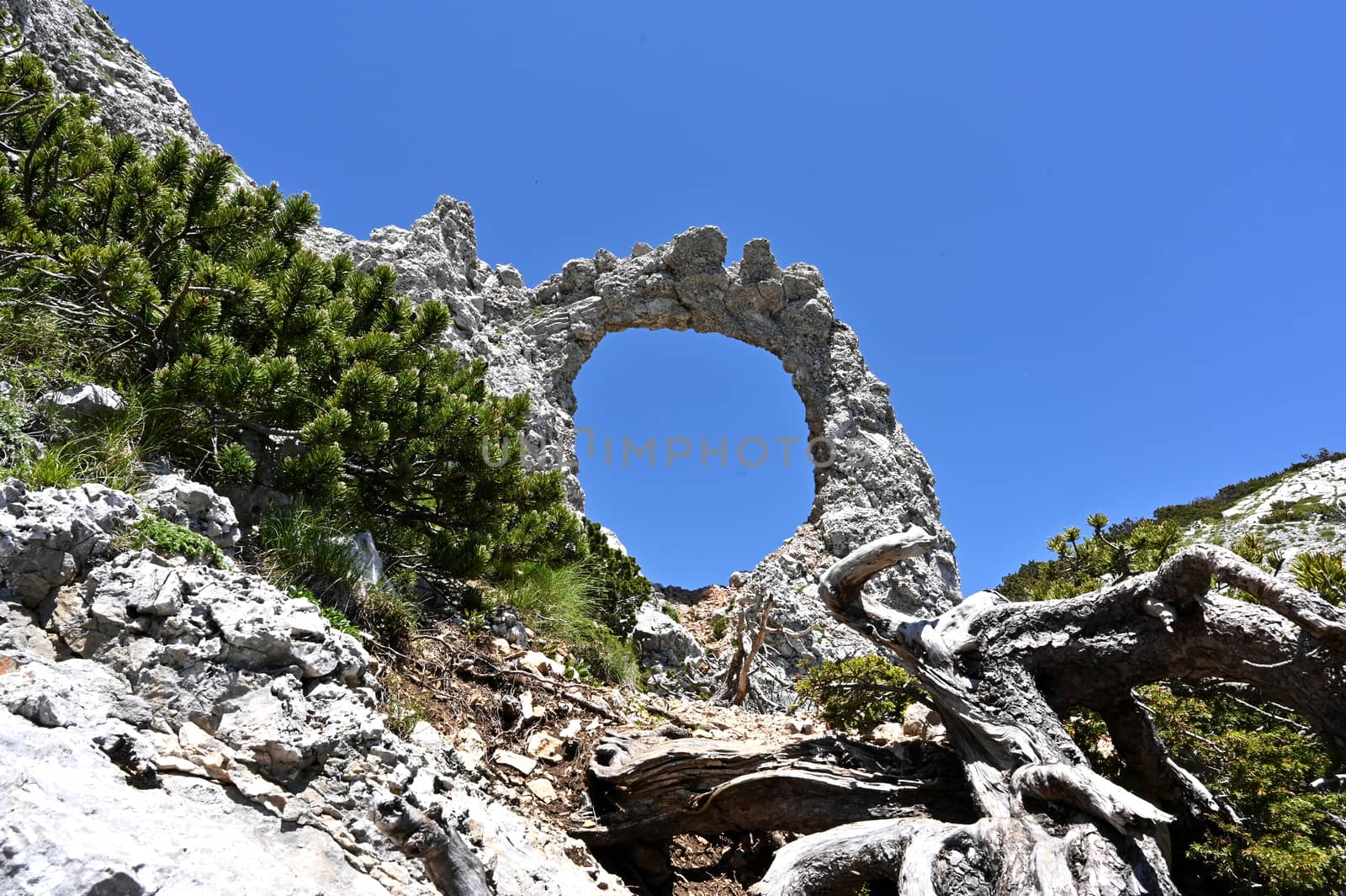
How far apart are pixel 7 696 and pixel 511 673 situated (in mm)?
3908

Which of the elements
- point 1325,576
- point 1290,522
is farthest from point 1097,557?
point 1290,522

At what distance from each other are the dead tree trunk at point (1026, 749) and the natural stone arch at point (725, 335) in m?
8.13

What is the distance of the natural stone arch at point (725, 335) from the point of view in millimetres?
14578

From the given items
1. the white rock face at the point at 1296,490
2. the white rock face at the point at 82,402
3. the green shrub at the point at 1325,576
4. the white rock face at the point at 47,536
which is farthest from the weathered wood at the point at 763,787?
the white rock face at the point at 1296,490

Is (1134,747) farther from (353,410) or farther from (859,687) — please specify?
(353,410)

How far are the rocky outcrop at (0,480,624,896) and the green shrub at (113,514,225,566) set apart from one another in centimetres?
8

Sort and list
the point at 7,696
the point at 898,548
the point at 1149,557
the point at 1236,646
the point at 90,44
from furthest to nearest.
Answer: the point at 90,44 → the point at 1149,557 → the point at 898,548 → the point at 1236,646 → the point at 7,696

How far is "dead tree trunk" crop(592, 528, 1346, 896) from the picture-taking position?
3.94 meters

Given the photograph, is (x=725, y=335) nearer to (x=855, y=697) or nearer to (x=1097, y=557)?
(x=1097, y=557)

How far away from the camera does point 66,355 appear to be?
6070mm

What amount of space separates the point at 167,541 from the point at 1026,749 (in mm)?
5201

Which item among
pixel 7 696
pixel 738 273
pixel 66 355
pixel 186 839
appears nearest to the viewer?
pixel 186 839

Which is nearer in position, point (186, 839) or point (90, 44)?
point (186, 839)

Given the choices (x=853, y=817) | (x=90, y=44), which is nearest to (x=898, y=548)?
(x=853, y=817)
